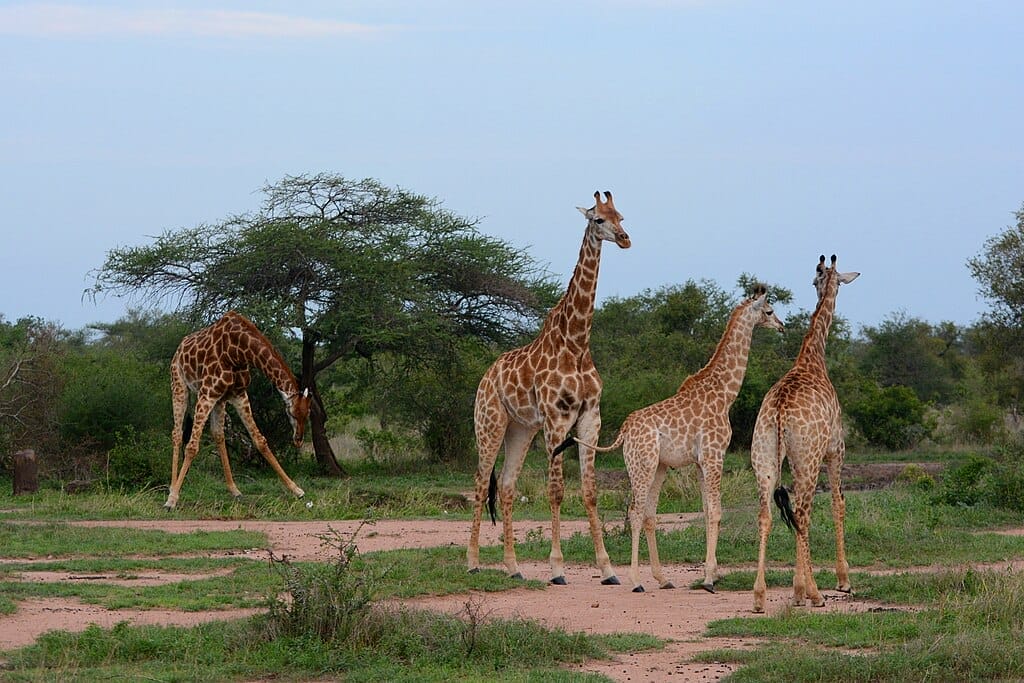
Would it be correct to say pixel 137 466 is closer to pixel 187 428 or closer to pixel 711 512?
pixel 187 428

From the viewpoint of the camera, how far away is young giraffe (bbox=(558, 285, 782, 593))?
10.3 meters

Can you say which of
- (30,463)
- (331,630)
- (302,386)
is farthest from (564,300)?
(302,386)

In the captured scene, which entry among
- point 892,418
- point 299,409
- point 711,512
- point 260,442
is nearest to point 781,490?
point 711,512

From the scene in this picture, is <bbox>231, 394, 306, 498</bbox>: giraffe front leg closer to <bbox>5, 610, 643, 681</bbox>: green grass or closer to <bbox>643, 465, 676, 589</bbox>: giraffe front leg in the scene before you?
<bbox>643, 465, 676, 589</bbox>: giraffe front leg

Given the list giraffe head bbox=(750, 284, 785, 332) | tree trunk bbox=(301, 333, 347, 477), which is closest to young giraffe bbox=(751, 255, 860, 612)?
giraffe head bbox=(750, 284, 785, 332)

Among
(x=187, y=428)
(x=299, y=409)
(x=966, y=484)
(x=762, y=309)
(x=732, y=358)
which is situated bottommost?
(x=966, y=484)

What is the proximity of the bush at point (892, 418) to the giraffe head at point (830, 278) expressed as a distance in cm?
1675

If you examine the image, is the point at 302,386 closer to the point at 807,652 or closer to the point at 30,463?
the point at 30,463

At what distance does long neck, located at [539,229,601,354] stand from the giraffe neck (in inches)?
276

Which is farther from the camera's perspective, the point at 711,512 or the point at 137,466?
the point at 137,466

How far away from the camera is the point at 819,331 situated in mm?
10500

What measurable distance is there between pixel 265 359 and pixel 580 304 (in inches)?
289

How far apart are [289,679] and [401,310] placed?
13.4m

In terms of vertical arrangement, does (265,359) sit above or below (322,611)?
above
